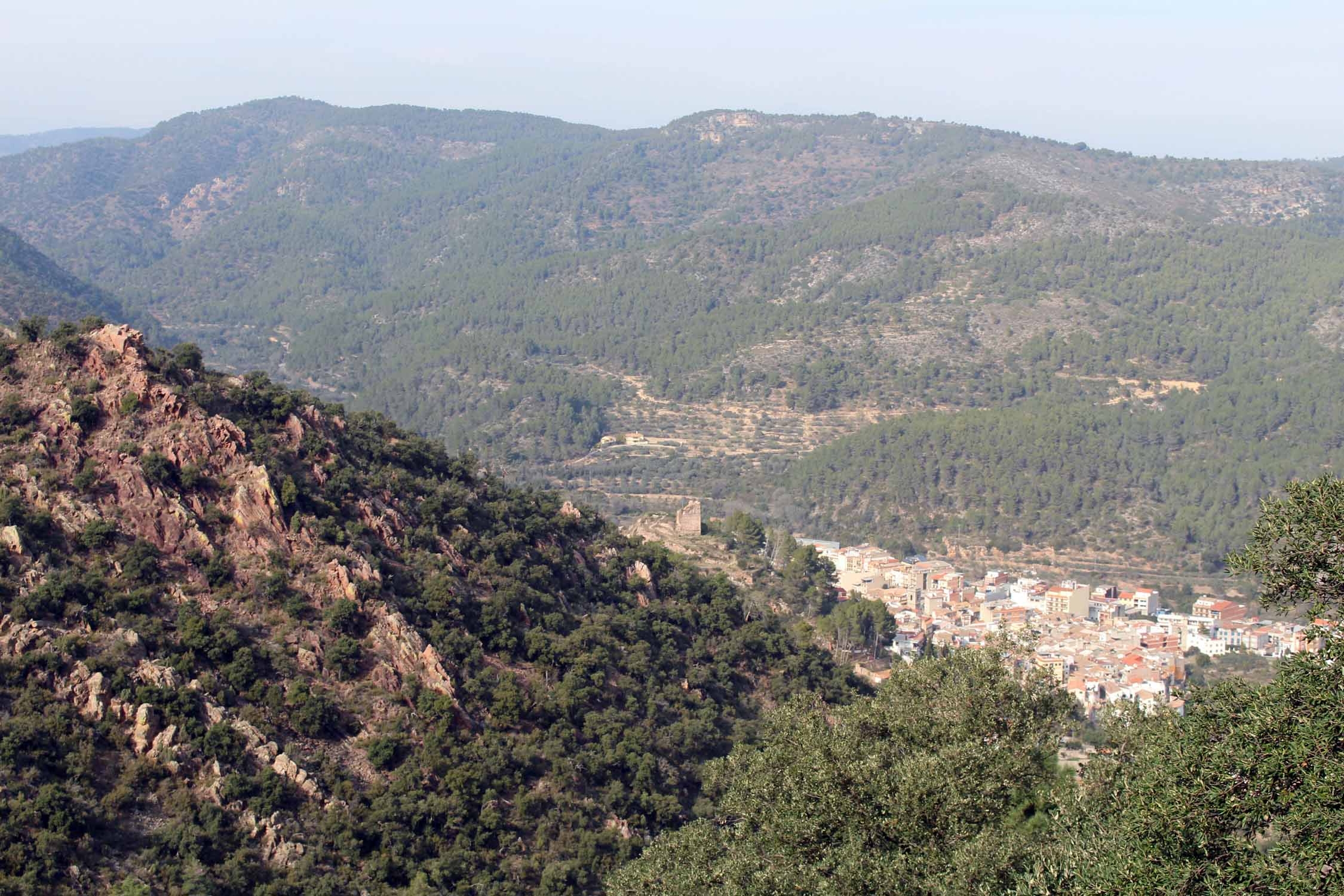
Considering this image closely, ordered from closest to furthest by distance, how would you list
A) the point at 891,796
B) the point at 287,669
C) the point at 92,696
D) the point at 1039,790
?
the point at 891,796 → the point at 1039,790 → the point at 92,696 → the point at 287,669

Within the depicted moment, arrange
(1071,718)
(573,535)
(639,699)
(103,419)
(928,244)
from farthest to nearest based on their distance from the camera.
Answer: (928,244) < (573,535) < (639,699) < (103,419) < (1071,718)

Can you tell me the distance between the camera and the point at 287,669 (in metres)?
17.8

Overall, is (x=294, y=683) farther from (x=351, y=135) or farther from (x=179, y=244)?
(x=351, y=135)

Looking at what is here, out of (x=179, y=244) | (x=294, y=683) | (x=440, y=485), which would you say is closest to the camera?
(x=294, y=683)

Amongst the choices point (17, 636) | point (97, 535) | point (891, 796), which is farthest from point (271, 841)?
point (891, 796)

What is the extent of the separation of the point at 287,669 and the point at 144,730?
8.16 feet

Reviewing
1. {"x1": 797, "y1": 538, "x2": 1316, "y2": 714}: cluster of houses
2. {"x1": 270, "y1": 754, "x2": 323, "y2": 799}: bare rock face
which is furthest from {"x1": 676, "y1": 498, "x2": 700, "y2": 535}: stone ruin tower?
{"x1": 270, "y1": 754, "x2": 323, "y2": 799}: bare rock face

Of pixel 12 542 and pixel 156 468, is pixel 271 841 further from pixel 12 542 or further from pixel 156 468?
pixel 156 468

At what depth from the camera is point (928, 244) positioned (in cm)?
10594

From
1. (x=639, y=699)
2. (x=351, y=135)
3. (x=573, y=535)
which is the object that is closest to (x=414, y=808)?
(x=639, y=699)

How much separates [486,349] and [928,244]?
39608mm

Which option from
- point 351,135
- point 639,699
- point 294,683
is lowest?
point 639,699

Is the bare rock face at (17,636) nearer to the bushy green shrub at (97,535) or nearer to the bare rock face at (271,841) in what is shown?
the bushy green shrub at (97,535)

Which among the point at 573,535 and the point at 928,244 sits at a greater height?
the point at 928,244
